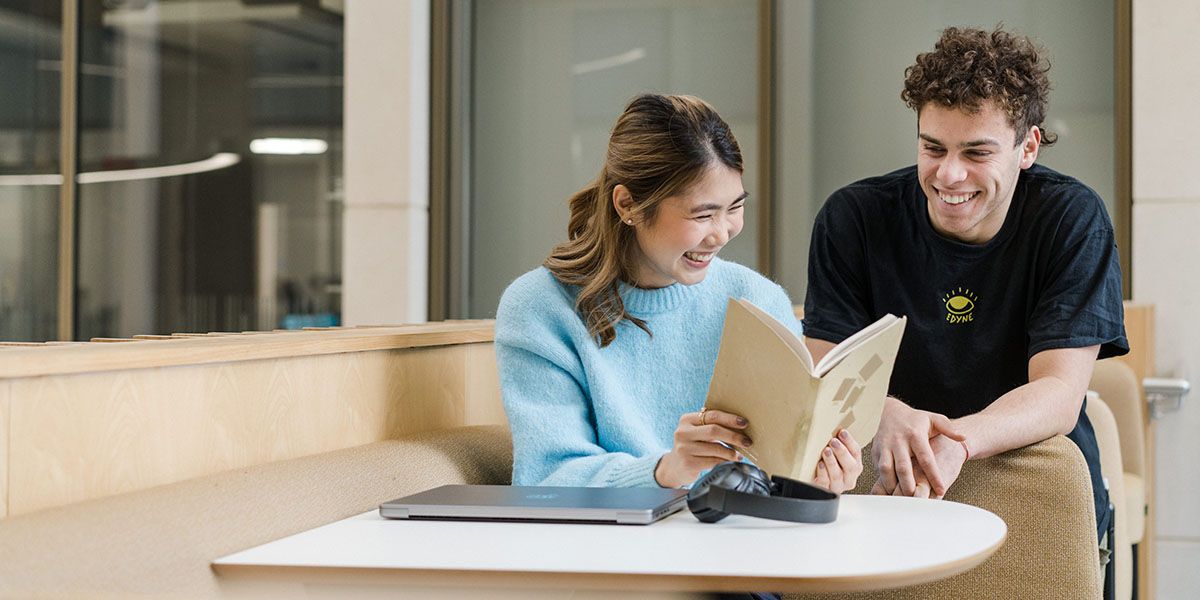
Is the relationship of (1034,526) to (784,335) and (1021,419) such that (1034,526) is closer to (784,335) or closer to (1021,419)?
(1021,419)

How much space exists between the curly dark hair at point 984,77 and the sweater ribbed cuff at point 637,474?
847 millimetres

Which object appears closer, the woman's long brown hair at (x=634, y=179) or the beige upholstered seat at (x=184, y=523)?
the beige upholstered seat at (x=184, y=523)

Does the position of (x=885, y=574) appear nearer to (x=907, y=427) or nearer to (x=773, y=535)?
(x=773, y=535)

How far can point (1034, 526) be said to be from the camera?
212 cm

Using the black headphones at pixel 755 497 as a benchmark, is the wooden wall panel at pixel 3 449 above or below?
above

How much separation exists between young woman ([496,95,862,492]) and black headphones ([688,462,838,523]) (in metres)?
0.38

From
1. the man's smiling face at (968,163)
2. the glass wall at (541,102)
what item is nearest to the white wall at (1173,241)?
the glass wall at (541,102)

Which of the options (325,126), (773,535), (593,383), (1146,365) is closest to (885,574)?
(773,535)

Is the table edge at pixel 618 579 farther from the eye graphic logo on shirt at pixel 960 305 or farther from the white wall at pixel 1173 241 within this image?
the white wall at pixel 1173 241

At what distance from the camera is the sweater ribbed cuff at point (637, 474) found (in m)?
1.98

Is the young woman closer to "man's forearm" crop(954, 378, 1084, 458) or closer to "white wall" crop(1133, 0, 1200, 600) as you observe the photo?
"man's forearm" crop(954, 378, 1084, 458)

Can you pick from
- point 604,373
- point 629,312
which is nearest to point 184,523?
point 604,373

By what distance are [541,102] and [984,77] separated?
128 inches

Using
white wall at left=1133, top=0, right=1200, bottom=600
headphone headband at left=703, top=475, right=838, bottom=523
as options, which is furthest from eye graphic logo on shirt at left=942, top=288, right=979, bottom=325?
white wall at left=1133, top=0, right=1200, bottom=600
